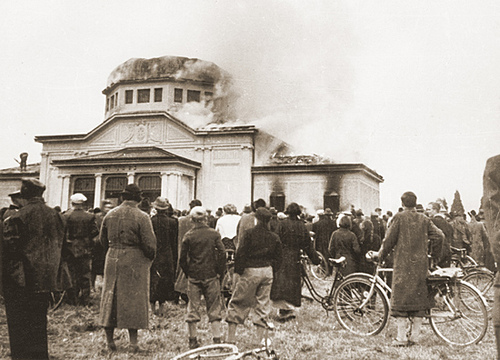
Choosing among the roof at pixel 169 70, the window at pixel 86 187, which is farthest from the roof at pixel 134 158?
the roof at pixel 169 70

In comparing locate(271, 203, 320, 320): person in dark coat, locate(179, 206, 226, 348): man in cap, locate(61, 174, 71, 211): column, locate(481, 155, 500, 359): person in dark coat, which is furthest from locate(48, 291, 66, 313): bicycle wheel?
locate(61, 174, 71, 211): column

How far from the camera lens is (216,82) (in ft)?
144

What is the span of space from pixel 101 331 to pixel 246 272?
2.81 metres

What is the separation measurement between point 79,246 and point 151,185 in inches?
903

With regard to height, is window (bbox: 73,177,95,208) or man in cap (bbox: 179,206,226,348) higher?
window (bbox: 73,177,95,208)

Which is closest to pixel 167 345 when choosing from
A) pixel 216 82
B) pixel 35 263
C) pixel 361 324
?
pixel 35 263

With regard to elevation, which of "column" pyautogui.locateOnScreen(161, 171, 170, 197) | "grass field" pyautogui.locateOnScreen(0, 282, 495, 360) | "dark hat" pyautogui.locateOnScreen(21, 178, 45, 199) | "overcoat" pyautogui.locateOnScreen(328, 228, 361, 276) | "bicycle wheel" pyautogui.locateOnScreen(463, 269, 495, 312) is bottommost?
"grass field" pyautogui.locateOnScreen(0, 282, 495, 360)

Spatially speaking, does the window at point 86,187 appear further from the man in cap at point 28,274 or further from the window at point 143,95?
the man in cap at point 28,274

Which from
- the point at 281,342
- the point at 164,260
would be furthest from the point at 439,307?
the point at 164,260

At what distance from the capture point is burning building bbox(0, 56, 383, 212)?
3259 cm

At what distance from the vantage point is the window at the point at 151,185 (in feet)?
106

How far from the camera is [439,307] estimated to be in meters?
6.68

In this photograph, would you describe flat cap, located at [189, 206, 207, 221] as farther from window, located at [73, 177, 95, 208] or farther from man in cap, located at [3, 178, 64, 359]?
window, located at [73, 177, 95, 208]

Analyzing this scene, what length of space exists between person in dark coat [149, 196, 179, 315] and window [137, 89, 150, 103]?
34318 mm
